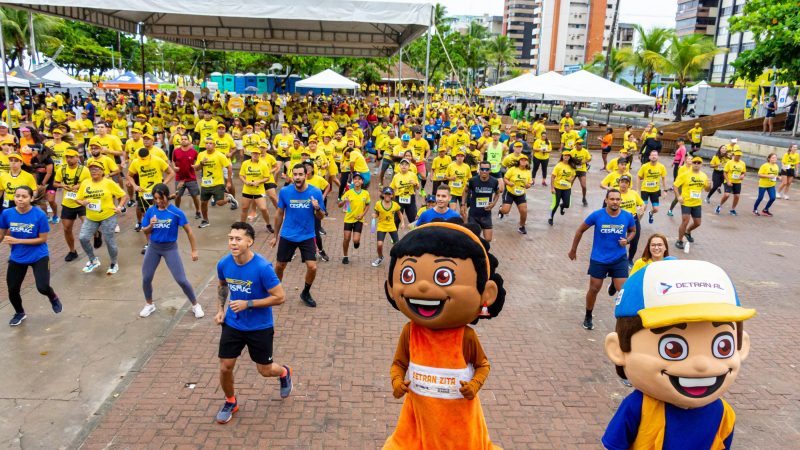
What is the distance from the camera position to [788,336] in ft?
24.1

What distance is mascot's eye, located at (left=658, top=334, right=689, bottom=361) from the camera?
8.99 ft

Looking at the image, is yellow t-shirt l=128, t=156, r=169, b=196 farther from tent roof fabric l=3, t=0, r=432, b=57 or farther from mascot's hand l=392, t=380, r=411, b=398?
mascot's hand l=392, t=380, r=411, b=398

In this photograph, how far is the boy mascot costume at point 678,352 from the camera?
8.82 feet

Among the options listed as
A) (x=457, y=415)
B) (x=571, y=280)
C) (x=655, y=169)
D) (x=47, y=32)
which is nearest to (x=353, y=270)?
(x=571, y=280)

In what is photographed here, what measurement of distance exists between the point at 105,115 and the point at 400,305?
19.2m

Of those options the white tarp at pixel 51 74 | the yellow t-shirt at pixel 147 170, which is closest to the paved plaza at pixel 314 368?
the yellow t-shirt at pixel 147 170

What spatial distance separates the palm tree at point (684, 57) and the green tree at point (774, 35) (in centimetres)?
1010

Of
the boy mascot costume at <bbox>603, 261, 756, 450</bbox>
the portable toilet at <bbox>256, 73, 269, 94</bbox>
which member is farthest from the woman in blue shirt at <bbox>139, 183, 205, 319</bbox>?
the portable toilet at <bbox>256, 73, 269, 94</bbox>

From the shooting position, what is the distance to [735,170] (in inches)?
529

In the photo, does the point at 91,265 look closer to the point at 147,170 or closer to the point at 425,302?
the point at 147,170

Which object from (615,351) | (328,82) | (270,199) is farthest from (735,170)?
(328,82)

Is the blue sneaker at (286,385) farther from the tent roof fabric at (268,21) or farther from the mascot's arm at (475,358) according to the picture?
Result: the tent roof fabric at (268,21)

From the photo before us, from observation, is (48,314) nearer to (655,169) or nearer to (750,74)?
(655,169)

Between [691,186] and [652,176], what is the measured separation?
155cm
